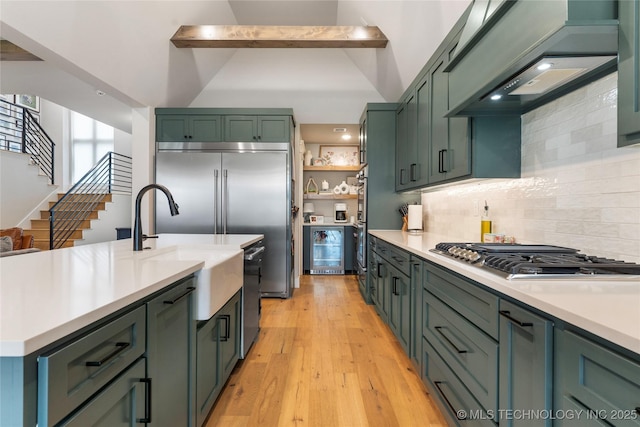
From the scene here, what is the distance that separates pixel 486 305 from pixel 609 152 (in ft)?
2.95

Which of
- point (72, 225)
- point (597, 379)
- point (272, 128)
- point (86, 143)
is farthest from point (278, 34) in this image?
point (86, 143)

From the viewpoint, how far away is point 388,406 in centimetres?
177

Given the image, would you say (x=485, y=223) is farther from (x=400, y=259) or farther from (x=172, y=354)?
(x=172, y=354)

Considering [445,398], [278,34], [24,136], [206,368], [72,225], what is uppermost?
[278,34]

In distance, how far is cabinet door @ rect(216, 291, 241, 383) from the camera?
1.73 m

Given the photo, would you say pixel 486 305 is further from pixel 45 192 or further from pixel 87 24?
pixel 45 192

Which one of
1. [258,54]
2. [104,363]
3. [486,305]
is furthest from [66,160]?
[486,305]

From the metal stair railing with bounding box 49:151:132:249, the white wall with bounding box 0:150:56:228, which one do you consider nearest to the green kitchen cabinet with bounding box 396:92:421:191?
the metal stair railing with bounding box 49:151:132:249

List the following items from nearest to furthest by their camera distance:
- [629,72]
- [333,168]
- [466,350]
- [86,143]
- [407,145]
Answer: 1. [629,72]
2. [466,350]
3. [407,145]
4. [333,168]
5. [86,143]

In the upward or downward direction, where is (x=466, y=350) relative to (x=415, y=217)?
downward

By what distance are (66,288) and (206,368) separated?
861 millimetres

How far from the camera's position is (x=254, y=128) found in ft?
13.1

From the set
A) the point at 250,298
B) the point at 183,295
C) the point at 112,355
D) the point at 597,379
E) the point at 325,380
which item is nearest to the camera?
the point at 597,379

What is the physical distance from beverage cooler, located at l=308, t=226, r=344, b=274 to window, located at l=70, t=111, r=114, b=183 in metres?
6.20
